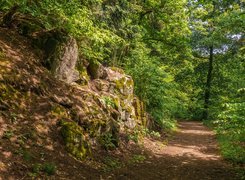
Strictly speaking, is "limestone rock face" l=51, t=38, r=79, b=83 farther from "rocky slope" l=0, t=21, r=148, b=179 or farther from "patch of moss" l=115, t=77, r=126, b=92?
"patch of moss" l=115, t=77, r=126, b=92

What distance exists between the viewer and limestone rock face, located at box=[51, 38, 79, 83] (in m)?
9.15

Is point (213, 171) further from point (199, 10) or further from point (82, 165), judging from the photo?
point (199, 10)

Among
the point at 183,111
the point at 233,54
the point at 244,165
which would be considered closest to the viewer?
the point at 244,165

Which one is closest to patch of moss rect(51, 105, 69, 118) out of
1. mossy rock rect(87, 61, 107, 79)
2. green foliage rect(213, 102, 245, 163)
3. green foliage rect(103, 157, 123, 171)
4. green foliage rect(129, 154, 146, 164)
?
green foliage rect(103, 157, 123, 171)

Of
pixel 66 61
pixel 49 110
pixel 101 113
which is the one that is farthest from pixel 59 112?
A: pixel 66 61

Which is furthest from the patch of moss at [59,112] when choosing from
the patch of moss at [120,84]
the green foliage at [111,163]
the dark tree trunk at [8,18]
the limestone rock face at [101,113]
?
the patch of moss at [120,84]

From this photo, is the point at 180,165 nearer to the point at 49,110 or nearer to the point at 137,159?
the point at 137,159

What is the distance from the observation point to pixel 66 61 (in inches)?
374

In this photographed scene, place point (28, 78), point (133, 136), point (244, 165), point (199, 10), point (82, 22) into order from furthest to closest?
point (199, 10)
point (133, 136)
point (244, 165)
point (82, 22)
point (28, 78)

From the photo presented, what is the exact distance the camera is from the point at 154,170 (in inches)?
336

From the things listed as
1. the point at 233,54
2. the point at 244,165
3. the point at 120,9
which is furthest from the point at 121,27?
the point at 233,54

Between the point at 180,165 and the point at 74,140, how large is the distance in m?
4.16

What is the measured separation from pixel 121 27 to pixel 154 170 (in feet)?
26.2

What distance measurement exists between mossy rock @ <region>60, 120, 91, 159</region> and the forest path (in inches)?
39.2
